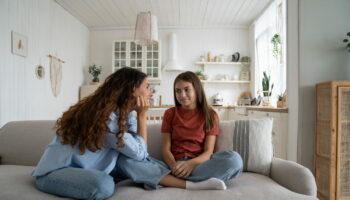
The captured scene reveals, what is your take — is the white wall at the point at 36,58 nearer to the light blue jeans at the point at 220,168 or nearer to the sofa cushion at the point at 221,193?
the sofa cushion at the point at 221,193

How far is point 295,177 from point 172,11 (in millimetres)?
3954

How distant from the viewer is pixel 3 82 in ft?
9.78

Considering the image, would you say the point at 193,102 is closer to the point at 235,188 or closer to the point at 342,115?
the point at 235,188

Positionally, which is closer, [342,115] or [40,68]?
[342,115]

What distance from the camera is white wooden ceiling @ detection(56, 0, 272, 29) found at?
4.22m

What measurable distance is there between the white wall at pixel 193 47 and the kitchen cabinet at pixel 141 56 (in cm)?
24

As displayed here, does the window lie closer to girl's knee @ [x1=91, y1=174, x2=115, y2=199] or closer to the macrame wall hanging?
girl's knee @ [x1=91, y1=174, x2=115, y2=199]

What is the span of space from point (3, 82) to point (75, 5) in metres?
1.99

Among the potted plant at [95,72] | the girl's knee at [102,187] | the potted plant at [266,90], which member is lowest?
the girl's knee at [102,187]

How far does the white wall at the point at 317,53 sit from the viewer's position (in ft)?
8.16

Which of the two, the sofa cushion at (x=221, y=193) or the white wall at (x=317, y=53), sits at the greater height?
the white wall at (x=317, y=53)

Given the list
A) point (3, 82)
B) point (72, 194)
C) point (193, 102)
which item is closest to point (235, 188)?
point (193, 102)

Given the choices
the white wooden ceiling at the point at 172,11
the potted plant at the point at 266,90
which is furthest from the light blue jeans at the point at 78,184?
the white wooden ceiling at the point at 172,11

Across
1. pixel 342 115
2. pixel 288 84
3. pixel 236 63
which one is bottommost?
pixel 342 115
